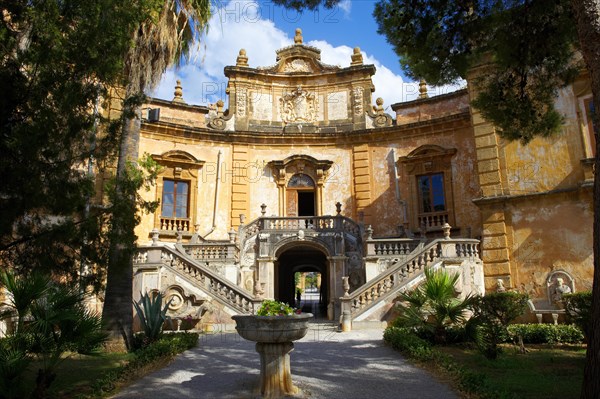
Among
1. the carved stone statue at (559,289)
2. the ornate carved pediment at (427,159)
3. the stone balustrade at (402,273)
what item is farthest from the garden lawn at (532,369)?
the ornate carved pediment at (427,159)

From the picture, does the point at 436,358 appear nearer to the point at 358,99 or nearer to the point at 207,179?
the point at 207,179

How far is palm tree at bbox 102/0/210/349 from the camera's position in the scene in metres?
9.38

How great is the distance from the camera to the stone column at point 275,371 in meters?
6.14

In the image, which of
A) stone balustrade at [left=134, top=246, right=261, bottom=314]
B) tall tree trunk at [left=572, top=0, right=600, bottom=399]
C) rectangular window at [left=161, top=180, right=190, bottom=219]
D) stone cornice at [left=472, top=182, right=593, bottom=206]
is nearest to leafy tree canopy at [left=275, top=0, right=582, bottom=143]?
tall tree trunk at [left=572, top=0, right=600, bottom=399]

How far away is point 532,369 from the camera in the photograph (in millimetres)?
7922

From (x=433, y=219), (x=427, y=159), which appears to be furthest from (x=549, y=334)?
(x=427, y=159)

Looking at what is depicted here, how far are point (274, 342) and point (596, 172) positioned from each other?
15.3 ft

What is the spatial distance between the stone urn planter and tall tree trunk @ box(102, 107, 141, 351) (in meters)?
2.61

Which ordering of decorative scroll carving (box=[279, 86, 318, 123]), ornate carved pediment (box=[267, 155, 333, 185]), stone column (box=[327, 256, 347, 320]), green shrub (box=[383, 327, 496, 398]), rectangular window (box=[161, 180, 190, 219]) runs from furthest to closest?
1. decorative scroll carving (box=[279, 86, 318, 123])
2. ornate carved pediment (box=[267, 155, 333, 185])
3. rectangular window (box=[161, 180, 190, 219])
4. stone column (box=[327, 256, 347, 320])
5. green shrub (box=[383, 327, 496, 398])

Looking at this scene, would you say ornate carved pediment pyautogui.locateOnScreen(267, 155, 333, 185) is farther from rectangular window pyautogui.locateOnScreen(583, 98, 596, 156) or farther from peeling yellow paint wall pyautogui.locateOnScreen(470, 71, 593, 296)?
rectangular window pyautogui.locateOnScreen(583, 98, 596, 156)

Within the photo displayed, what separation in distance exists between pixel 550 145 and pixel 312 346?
10.2 metres

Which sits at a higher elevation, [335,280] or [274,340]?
[335,280]

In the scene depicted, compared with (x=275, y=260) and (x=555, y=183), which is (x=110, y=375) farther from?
(x=555, y=183)

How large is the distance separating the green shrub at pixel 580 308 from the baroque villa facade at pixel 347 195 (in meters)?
4.16
